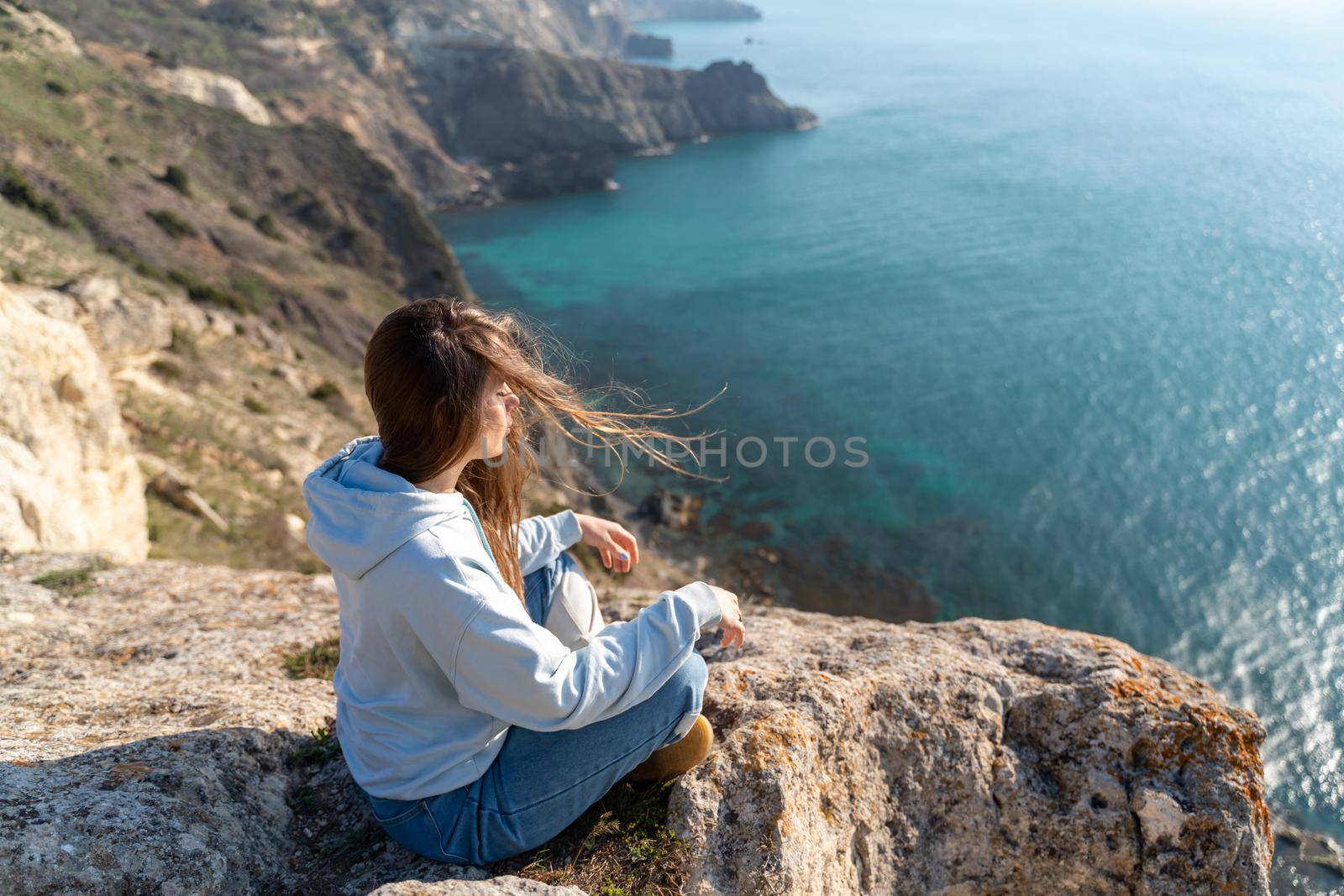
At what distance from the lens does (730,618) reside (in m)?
3.82

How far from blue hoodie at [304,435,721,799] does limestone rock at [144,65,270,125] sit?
68.8 m

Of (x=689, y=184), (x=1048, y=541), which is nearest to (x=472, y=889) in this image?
(x=1048, y=541)

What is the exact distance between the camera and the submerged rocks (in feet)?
12.6

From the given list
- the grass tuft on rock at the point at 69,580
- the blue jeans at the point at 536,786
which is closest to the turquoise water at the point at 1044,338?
the blue jeans at the point at 536,786

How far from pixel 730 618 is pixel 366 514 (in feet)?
5.88

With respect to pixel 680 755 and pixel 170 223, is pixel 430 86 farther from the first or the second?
pixel 680 755

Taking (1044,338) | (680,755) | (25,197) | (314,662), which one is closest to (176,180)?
(25,197)

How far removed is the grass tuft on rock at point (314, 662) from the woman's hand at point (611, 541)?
281cm

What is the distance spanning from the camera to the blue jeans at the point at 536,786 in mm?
3486

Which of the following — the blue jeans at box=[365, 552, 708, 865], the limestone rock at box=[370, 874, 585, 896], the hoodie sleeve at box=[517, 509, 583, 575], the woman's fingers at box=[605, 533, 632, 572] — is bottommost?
the limestone rock at box=[370, 874, 585, 896]

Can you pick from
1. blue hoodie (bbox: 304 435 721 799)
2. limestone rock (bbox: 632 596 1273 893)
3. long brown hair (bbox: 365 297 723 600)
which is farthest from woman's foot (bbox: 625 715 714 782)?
long brown hair (bbox: 365 297 723 600)

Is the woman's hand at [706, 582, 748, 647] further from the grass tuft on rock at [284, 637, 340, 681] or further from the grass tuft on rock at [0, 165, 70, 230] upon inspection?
the grass tuft on rock at [0, 165, 70, 230]

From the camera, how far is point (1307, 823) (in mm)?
25312

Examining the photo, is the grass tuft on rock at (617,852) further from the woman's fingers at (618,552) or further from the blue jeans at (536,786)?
the woman's fingers at (618,552)
